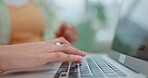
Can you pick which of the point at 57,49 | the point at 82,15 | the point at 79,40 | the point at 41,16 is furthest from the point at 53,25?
the point at 57,49

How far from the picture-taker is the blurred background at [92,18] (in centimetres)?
154

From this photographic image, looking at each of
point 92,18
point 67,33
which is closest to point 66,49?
point 67,33

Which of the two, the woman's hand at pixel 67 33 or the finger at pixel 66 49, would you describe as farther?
the woman's hand at pixel 67 33

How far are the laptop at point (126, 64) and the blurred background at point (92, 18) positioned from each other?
0.81 metres

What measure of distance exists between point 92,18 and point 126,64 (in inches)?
47.4

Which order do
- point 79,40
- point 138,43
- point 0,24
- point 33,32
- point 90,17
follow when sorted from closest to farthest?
point 138,43 → point 0,24 → point 33,32 → point 79,40 → point 90,17

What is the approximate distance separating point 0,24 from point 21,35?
0.16 m

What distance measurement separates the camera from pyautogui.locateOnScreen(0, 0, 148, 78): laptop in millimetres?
390

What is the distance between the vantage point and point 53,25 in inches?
59.7

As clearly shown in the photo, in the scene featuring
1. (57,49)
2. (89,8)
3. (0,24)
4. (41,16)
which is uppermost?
(89,8)

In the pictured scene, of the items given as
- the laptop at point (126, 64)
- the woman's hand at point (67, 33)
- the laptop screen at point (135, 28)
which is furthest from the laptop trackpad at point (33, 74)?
the woman's hand at point (67, 33)

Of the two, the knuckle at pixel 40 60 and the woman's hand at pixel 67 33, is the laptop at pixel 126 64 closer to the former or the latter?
the knuckle at pixel 40 60

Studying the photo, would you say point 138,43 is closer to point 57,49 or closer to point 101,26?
point 57,49

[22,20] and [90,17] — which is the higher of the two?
[90,17]
